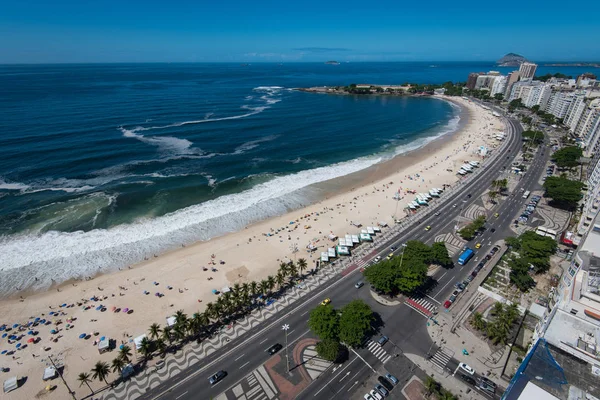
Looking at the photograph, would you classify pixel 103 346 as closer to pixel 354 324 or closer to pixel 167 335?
pixel 167 335

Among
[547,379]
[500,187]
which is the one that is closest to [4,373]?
[547,379]

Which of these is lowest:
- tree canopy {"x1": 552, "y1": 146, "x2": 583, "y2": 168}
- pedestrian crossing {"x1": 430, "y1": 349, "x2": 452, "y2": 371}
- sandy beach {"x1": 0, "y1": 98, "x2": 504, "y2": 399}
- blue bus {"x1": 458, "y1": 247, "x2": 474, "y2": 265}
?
sandy beach {"x1": 0, "y1": 98, "x2": 504, "y2": 399}

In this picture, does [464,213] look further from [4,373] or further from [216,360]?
[4,373]

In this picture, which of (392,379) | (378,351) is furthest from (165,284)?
(392,379)

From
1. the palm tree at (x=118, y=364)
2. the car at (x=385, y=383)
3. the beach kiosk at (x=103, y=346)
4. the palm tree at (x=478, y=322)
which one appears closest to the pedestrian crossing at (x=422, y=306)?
the palm tree at (x=478, y=322)

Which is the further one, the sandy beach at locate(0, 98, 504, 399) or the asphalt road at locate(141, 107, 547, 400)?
the sandy beach at locate(0, 98, 504, 399)

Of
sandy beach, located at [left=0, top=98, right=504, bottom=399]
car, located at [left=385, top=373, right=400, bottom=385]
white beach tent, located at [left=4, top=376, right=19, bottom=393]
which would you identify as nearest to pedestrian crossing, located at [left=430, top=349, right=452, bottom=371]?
car, located at [left=385, top=373, right=400, bottom=385]

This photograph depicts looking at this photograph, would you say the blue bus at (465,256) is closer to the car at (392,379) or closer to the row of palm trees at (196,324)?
the car at (392,379)

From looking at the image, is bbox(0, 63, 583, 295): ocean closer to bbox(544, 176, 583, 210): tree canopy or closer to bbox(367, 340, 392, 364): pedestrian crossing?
bbox(367, 340, 392, 364): pedestrian crossing
